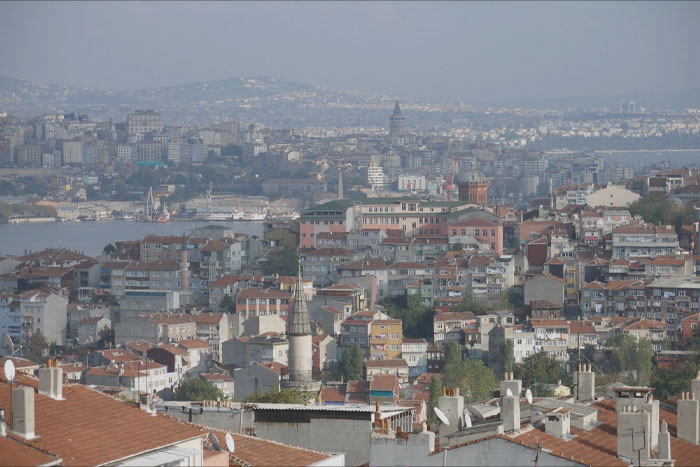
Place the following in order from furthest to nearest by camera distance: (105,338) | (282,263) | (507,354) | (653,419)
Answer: (282,263), (105,338), (507,354), (653,419)

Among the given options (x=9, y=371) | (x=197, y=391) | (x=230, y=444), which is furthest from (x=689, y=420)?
(x=197, y=391)

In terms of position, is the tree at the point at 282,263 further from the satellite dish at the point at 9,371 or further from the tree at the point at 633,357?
the satellite dish at the point at 9,371

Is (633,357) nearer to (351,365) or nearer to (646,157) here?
(351,365)

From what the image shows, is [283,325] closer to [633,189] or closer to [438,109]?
[633,189]

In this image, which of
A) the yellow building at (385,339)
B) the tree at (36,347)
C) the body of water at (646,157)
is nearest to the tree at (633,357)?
the yellow building at (385,339)

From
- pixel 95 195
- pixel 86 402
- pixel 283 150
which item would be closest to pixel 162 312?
pixel 86 402
